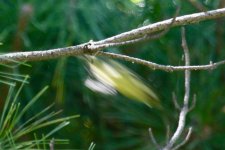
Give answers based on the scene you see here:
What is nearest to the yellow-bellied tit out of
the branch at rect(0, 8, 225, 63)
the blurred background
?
the blurred background

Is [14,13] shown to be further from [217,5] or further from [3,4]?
[217,5]

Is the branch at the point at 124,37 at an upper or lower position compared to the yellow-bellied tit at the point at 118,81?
lower

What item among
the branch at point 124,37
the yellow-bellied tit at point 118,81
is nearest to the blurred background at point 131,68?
the yellow-bellied tit at point 118,81

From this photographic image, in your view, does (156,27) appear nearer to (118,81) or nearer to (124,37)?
(124,37)

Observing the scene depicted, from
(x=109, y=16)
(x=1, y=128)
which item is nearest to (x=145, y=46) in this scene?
(x=109, y=16)

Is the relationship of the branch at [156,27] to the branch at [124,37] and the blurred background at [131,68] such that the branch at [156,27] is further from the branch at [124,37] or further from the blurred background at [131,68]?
the blurred background at [131,68]

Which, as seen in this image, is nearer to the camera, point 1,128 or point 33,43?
point 1,128

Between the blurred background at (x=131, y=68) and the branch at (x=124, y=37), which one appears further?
the blurred background at (x=131, y=68)
